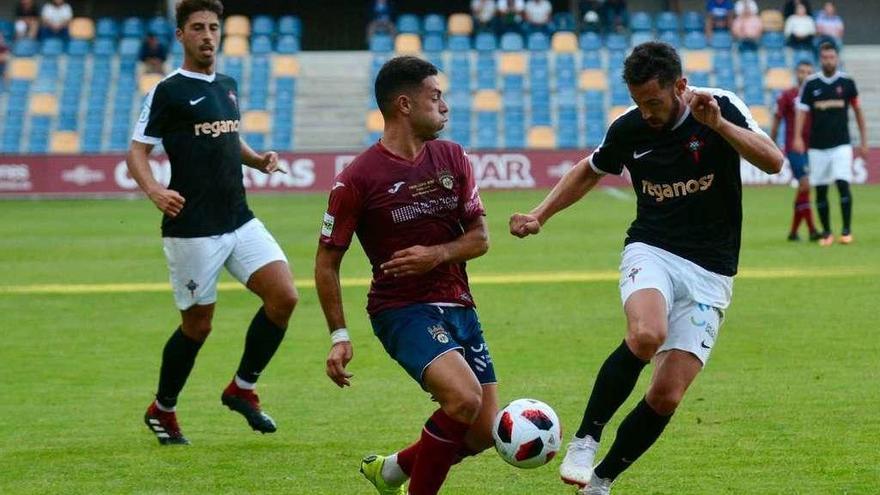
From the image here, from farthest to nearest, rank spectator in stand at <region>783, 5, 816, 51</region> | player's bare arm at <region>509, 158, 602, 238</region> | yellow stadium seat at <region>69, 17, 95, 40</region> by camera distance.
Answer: yellow stadium seat at <region>69, 17, 95, 40</region> < spectator in stand at <region>783, 5, 816, 51</region> < player's bare arm at <region>509, 158, 602, 238</region>

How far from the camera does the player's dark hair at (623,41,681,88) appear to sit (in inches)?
266

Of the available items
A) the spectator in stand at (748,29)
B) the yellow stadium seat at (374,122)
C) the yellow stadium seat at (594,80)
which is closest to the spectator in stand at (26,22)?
the yellow stadium seat at (374,122)

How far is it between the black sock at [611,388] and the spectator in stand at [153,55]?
30798 millimetres

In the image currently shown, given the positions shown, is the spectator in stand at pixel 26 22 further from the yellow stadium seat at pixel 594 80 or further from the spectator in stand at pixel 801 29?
the spectator in stand at pixel 801 29

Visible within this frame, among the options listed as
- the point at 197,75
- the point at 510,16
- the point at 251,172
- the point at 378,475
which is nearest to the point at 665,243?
the point at 378,475

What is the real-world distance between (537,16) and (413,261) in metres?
32.5

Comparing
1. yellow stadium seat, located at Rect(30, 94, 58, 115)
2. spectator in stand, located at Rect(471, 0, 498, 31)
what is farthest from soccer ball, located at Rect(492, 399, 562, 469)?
spectator in stand, located at Rect(471, 0, 498, 31)

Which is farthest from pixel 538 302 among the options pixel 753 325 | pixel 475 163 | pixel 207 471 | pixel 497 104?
pixel 497 104

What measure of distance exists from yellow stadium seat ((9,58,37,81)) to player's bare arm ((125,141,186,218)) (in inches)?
1194

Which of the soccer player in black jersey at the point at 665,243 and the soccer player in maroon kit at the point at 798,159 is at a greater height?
the soccer player in black jersey at the point at 665,243

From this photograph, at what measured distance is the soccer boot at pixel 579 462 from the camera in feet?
22.4

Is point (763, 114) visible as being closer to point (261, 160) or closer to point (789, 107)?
point (789, 107)

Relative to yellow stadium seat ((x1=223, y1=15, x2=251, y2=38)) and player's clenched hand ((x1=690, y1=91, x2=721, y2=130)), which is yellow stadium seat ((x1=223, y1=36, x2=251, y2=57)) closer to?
yellow stadium seat ((x1=223, y1=15, x2=251, y2=38))

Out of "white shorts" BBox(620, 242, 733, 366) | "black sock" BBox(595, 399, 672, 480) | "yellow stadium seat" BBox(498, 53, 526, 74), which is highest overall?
"white shorts" BBox(620, 242, 733, 366)
